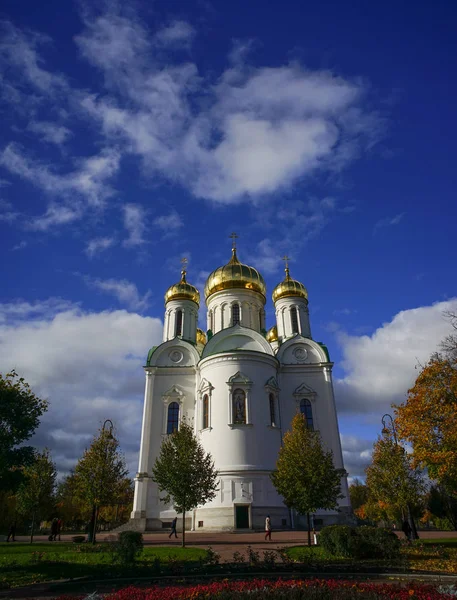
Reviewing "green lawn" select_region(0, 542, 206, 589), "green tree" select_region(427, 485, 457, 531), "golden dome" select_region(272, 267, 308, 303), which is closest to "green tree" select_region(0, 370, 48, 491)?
"green lawn" select_region(0, 542, 206, 589)

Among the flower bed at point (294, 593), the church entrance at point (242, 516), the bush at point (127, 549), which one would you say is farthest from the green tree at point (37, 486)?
the flower bed at point (294, 593)

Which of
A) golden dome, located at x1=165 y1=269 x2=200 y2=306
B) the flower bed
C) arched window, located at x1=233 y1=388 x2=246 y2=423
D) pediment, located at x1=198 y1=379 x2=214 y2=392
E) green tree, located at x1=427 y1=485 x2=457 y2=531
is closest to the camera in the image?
the flower bed

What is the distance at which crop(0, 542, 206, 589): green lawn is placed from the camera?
456 inches

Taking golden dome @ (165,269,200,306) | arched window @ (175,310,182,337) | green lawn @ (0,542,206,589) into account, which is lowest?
green lawn @ (0,542,206,589)

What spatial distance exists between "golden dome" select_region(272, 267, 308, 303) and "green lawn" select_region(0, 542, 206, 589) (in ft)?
86.6

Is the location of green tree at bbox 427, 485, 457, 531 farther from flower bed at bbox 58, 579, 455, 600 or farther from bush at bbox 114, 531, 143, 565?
flower bed at bbox 58, 579, 455, 600

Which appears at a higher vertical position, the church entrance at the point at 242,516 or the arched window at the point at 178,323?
the arched window at the point at 178,323

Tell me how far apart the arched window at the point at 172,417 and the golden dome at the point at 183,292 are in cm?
1025

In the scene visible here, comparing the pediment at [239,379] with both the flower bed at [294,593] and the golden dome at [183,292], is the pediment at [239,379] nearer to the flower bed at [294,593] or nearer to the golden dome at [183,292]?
the golden dome at [183,292]

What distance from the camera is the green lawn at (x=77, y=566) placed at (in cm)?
1159

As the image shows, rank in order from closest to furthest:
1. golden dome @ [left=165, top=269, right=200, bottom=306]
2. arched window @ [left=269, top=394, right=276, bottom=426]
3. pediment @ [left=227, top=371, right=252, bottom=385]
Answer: pediment @ [left=227, top=371, right=252, bottom=385] → arched window @ [left=269, top=394, right=276, bottom=426] → golden dome @ [left=165, top=269, right=200, bottom=306]

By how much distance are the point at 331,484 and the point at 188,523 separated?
14.0m

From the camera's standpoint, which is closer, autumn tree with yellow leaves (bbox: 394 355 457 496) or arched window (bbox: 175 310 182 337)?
autumn tree with yellow leaves (bbox: 394 355 457 496)

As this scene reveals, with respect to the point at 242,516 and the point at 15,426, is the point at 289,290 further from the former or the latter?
the point at 15,426
